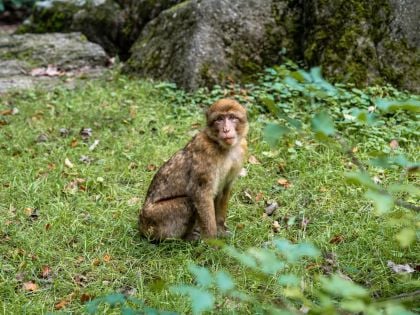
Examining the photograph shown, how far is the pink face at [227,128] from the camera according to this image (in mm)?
4695

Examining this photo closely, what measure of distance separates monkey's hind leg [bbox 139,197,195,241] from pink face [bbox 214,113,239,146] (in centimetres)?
60

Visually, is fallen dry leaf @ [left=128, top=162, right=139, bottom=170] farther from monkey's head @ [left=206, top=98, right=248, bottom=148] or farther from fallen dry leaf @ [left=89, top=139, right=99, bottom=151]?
monkey's head @ [left=206, top=98, right=248, bottom=148]

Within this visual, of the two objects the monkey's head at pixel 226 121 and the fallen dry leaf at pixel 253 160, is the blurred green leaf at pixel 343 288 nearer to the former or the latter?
the monkey's head at pixel 226 121

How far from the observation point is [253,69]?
8250 mm

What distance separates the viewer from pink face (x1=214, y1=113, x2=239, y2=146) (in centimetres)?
470

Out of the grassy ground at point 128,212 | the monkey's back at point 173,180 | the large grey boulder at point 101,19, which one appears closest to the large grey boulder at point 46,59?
the large grey boulder at point 101,19

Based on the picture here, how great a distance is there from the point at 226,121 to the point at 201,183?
52 cm

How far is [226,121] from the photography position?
4723 millimetres

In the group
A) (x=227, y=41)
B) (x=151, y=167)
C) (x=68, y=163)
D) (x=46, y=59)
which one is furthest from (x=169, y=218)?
(x=46, y=59)

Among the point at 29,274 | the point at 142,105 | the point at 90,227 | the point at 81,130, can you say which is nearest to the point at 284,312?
the point at 29,274

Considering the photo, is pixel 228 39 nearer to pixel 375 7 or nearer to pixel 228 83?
pixel 228 83

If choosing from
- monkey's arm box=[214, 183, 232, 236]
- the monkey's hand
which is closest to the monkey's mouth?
monkey's arm box=[214, 183, 232, 236]

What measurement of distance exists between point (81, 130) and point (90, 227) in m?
2.39

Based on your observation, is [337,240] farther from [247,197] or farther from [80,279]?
[80,279]
